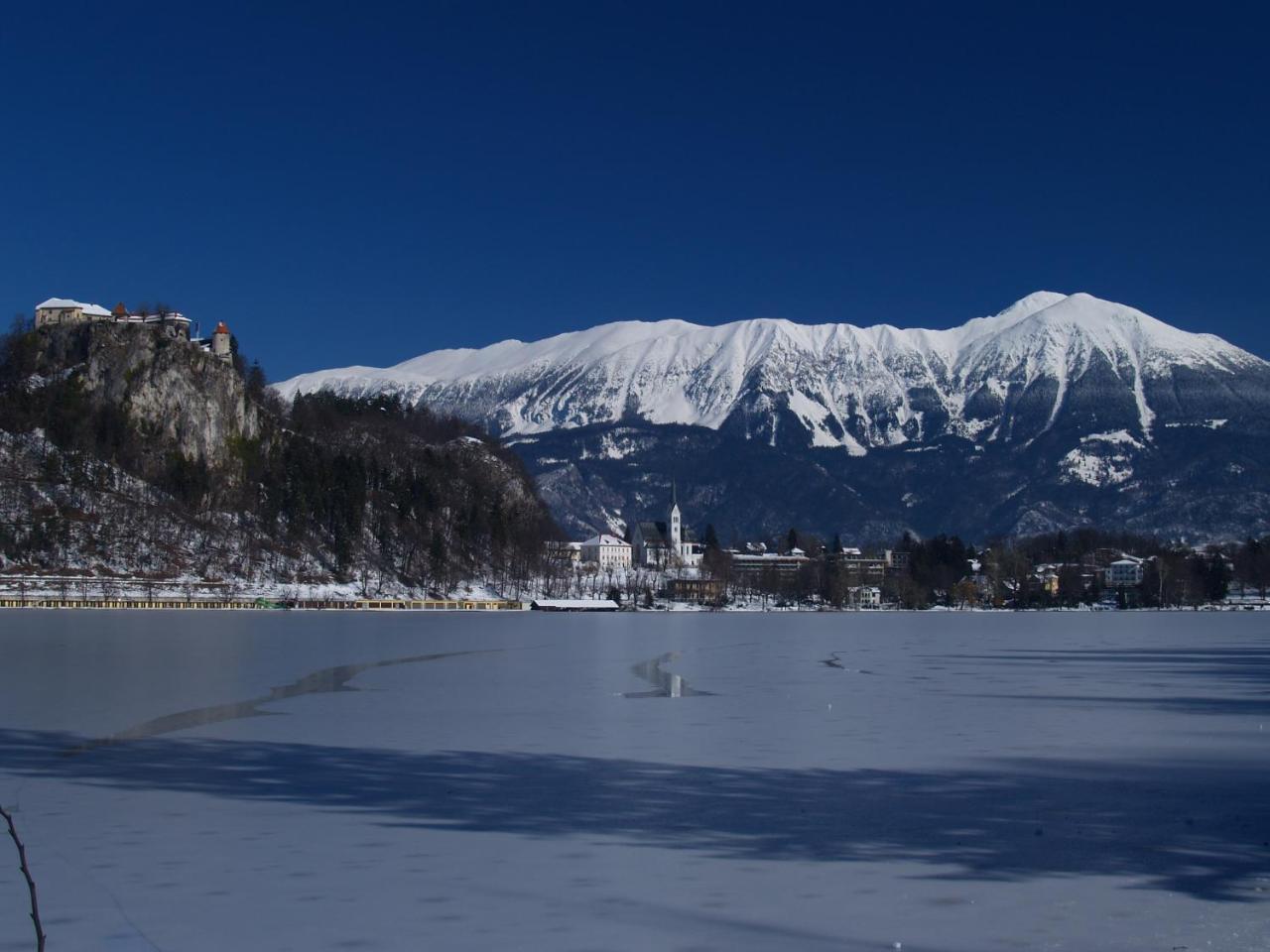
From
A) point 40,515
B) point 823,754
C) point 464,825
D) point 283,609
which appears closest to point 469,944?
point 464,825

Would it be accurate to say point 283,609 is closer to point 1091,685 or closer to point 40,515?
point 40,515

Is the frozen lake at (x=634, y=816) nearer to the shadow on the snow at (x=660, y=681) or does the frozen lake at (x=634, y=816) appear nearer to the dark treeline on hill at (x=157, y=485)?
the shadow on the snow at (x=660, y=681)

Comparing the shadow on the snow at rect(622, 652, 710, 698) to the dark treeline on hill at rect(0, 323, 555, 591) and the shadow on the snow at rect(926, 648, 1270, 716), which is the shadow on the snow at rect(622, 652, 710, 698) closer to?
the shadow on the snow at rect(926, 648, 1270, 716)

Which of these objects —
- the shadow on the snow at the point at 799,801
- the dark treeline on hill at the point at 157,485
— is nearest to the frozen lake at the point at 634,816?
the shadow on the snow at the point at 799,801

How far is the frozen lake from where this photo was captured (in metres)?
12.3

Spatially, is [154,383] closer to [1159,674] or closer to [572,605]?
[572,605]

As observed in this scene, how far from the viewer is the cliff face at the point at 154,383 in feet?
619

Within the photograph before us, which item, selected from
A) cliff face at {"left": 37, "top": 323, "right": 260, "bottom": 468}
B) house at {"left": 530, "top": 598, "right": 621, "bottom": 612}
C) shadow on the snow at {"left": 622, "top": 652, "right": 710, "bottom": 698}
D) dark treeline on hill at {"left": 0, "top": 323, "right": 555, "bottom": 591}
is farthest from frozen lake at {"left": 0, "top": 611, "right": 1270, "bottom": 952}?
cliff face at {"left": 37, "top": 323, "right": 260, "bottom": 468}

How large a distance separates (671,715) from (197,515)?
160 metres

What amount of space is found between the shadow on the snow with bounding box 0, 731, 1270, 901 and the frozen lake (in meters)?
0.08

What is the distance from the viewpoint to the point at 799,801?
1875 cm

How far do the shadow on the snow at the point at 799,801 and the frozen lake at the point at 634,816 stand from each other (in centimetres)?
8

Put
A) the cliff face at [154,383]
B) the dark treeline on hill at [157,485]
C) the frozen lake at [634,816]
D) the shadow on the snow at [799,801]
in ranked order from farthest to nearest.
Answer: the cliff face at [154,383], the dark treeline on hill at [157,485], the shadow on the snow at [799,801], the frozen lake at [634,816]

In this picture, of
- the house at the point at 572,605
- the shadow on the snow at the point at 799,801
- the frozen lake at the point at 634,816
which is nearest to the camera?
the frozen lake at the point at 634,816
